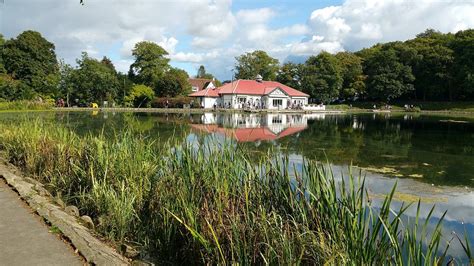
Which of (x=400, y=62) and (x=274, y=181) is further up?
(x=400, y=62)

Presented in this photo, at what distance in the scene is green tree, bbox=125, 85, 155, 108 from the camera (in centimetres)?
5091

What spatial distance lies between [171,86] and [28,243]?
5183 cm

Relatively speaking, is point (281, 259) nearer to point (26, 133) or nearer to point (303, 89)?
point (26, 133)

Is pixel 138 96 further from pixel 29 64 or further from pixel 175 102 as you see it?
pixel 29 64

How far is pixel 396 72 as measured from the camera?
56.7 m

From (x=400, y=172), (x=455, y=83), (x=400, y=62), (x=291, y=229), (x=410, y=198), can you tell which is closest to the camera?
(x=291, y=229)

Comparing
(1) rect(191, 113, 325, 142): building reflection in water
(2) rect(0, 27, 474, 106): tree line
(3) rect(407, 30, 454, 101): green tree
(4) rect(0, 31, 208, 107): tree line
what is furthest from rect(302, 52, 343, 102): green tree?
(1) rect(191, 113, 325, 142): building reflection in water

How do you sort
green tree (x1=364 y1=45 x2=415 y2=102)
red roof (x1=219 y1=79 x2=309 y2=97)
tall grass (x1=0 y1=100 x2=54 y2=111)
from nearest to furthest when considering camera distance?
tall grass (x1=0 y1=100 x2=54 y2=111), red roof (x1=219 y1=79 x2=309 y2=97), green tree (x1=364 y1=45 x2=415 y2=102)

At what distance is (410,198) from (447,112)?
50.4 m

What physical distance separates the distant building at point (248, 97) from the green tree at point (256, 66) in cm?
1345

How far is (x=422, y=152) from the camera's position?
14594mm

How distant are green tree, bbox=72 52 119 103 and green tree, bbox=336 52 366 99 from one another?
34808 mm

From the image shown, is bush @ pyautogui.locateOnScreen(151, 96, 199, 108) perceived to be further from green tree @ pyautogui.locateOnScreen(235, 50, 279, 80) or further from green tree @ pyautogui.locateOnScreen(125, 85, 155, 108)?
green tree @ pyautogui.locateOnScreen(235, 50, 279, 80)

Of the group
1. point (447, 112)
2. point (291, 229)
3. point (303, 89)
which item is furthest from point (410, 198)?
point (303, 89)
